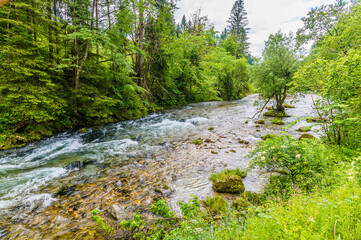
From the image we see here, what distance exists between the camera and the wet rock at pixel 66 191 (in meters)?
4.51

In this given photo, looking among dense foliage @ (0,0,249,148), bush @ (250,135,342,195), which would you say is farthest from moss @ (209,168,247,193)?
dense foliage @ (0,0,249,148)

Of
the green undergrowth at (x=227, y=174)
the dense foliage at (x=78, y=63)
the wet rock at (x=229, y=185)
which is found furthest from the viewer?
the dense foliage at (x=78, y=63)

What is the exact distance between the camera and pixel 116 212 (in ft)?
12.1

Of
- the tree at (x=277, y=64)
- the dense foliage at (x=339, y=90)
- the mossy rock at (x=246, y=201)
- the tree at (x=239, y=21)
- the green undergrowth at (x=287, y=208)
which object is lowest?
the mossy rock at (x=246, y=201)

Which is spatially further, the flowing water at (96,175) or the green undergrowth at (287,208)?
the flowing water at (96,175)

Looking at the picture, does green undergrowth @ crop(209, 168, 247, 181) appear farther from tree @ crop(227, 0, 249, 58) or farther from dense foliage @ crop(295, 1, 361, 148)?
tree @ crop(227, 0, 249, 58)

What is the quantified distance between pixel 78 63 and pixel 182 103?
1445cm

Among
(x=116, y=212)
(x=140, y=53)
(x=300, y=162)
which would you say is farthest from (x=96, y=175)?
(x=140, y=53)

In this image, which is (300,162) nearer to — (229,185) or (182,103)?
(229,185)

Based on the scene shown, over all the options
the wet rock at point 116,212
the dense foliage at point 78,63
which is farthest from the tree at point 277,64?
the wet rock at point 116,212

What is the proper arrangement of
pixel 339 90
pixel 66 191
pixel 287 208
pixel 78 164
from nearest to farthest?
pixel 287 208 → pixel 339 90 → pixel 66 191 → pixel 78 164

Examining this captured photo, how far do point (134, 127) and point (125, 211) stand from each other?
859 centimetres

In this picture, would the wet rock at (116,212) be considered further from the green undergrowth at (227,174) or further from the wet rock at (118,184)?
the green undergrowth at (227,174)

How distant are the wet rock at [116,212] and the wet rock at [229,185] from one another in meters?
2.54
